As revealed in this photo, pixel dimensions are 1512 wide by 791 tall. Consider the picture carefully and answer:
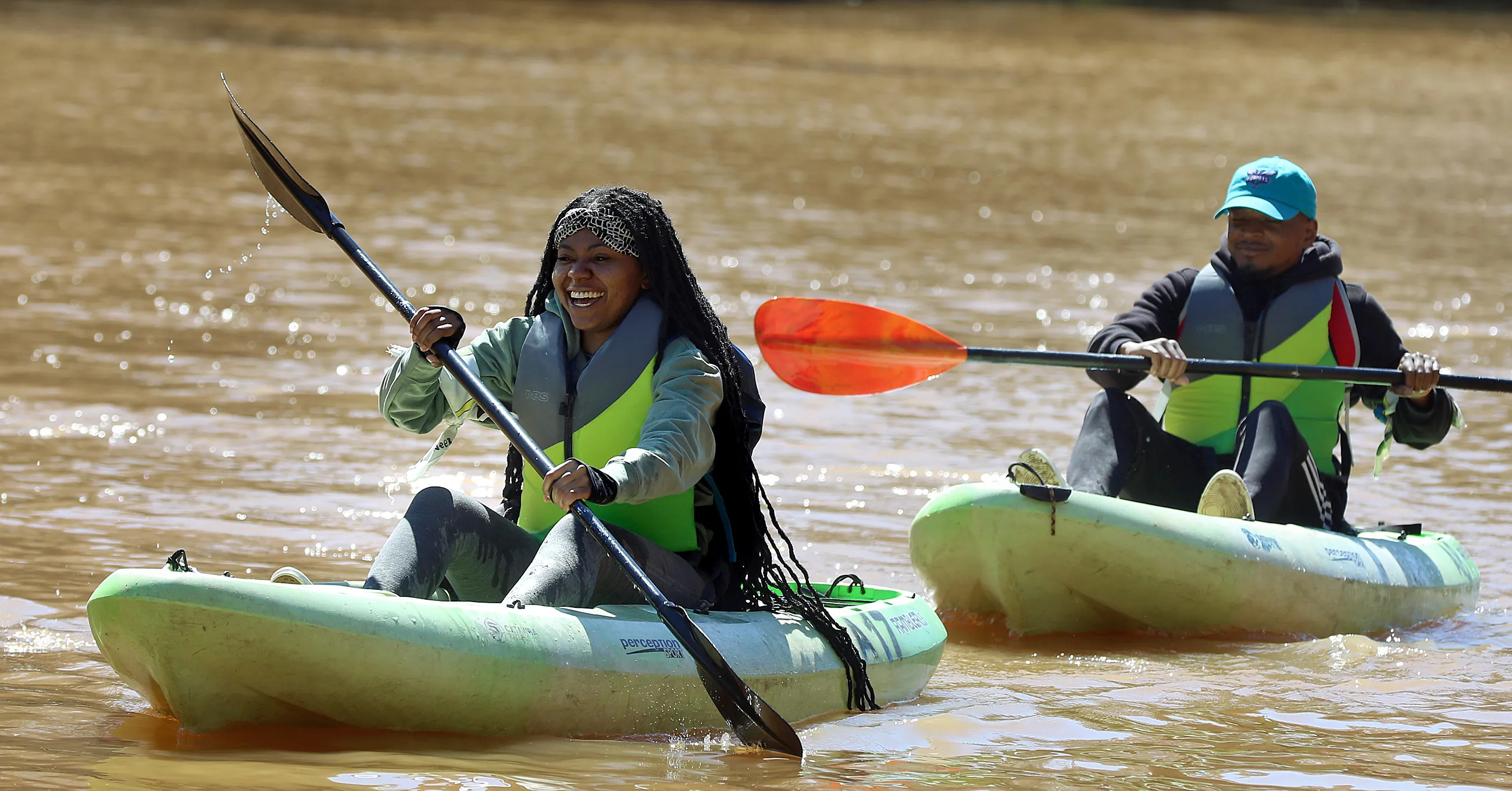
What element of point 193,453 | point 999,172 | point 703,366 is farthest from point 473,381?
point 999,172

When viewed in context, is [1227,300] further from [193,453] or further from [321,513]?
[193,453]

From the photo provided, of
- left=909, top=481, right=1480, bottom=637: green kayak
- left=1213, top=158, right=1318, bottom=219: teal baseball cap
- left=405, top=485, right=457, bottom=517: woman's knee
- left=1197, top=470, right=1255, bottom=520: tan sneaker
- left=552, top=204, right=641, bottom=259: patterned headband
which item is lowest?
left=909, top=481, right=1480, bottom=637: green kayak

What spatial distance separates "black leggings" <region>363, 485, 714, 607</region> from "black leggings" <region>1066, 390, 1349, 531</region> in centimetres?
183

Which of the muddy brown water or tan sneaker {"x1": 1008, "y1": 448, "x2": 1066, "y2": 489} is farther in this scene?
tan sneaker {"x1": 1008, "y1": 448, "x2": 1066, "y2": 489}

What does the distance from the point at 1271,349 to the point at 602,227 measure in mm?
2659

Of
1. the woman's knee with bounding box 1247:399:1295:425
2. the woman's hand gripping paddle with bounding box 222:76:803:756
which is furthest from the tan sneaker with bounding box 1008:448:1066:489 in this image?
the woman's hand gripping paddle with bounding box 222:76:803:756

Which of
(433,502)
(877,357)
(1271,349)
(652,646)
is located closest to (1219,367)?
(1271,349)

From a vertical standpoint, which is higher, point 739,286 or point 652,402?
point 739,286

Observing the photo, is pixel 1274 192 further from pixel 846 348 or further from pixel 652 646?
pixel 652 646

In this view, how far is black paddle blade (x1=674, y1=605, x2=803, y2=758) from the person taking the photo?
4.52 meters

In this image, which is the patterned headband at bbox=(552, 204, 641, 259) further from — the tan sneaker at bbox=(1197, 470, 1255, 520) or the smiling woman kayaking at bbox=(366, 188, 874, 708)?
the tan sneaker at bbox=(1197, 470, 1255, 520)

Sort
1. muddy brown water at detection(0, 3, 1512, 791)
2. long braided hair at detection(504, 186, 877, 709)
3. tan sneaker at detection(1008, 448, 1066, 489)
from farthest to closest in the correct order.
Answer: tan sneaker at detection(1008, 448, 1066, 489) → long braided hair at detection(504, 186, 877, 709) → muddy brown water at detection(0, 3, 1512, 791)

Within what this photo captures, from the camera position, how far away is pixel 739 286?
12078 mm

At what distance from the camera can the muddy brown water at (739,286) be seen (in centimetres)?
474
